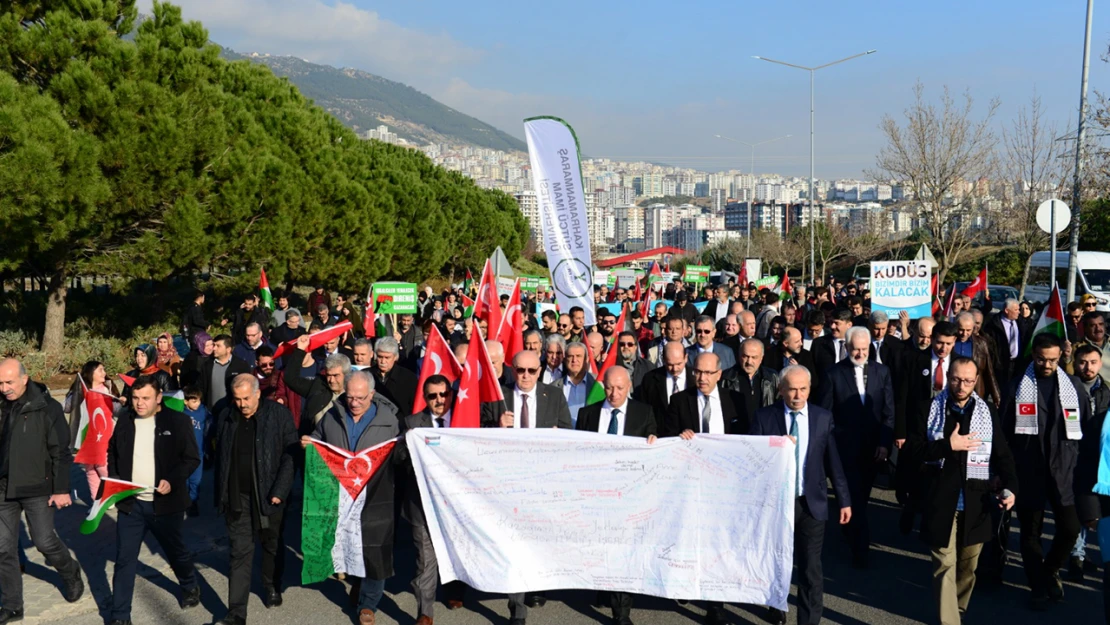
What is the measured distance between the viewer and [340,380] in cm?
708

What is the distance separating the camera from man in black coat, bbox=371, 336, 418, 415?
7.87m

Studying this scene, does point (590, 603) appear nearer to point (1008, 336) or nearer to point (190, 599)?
point (190, 599)

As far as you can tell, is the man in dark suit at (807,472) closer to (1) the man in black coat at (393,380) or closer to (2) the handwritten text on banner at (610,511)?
(2) the handwritten text on banner at (610,511)

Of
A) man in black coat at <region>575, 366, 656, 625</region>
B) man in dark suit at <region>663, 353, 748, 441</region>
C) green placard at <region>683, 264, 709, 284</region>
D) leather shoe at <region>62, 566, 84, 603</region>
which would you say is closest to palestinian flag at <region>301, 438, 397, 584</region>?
man in black coat at <region>575, 366, 656, 625</region>

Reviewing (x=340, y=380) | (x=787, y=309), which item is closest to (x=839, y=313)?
(x=787, y=309)

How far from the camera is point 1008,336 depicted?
37.2ft

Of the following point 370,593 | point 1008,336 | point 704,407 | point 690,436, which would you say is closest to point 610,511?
point 690,436

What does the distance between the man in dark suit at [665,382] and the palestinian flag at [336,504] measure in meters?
2.21

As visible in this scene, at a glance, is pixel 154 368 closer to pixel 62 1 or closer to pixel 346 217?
pixel 62 1

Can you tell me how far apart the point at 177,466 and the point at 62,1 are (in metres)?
15.2

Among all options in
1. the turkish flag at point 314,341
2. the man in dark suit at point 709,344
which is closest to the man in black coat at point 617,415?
the man in dark suit at point 709,344

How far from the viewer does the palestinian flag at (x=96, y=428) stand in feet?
25.7

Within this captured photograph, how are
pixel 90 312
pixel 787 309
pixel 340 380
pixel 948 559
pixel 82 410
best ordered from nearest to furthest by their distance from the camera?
pixel 948 559, pixel 340 380, pixel 82 410, pixel 787 309, pixel 90 312

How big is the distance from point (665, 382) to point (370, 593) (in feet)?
9.00
